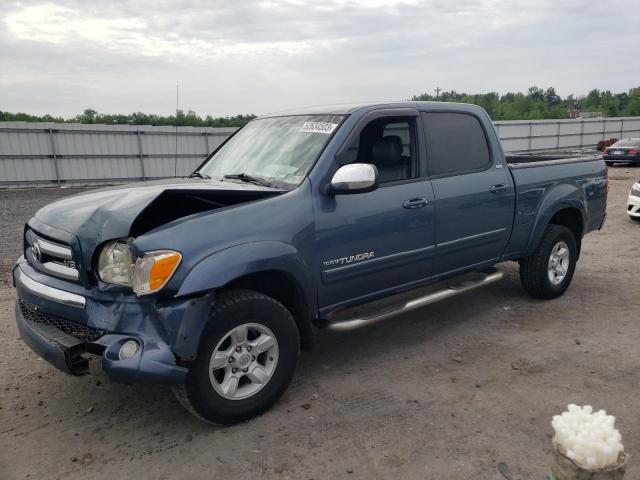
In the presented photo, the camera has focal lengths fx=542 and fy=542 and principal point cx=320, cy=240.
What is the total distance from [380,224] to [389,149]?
29.1 inches

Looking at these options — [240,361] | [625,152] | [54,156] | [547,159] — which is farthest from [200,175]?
[625,152]

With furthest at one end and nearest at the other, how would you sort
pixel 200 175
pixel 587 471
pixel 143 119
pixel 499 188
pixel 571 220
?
pixel 143 119, pixel 571 220, pixel 499 188, pixel 200 175, pixel 587 471

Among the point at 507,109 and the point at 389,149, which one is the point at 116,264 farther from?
the point at 507,109

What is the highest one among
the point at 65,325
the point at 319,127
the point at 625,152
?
the point at 319,127

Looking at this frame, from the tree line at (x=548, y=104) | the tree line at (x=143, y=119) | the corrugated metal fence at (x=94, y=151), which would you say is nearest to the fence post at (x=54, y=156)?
the corrugated metal fence at (x=94, y=151)

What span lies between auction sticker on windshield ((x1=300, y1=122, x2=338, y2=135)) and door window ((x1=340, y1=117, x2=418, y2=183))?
0.26 metres

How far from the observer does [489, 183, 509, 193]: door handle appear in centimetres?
478

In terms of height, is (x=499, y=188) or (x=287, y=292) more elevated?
(x=499, y=188)

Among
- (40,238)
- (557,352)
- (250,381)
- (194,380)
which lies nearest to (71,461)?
(194,380)

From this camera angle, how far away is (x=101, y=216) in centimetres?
Answer: 310

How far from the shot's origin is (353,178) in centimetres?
349

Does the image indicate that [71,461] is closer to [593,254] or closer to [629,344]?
[629,344]

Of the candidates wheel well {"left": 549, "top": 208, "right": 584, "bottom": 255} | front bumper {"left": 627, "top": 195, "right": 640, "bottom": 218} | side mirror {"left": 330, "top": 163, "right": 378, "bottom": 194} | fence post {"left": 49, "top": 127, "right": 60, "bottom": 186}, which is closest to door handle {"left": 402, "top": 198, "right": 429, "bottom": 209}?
side mirror {"left": 330, "top": 163, "right": 378, "bottom": 194}

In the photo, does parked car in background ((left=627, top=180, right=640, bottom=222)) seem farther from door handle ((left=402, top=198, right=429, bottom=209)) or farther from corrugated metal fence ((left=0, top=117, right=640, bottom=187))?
corrugated metal fence ((left=0, top=117, right=640, bottom=187))
